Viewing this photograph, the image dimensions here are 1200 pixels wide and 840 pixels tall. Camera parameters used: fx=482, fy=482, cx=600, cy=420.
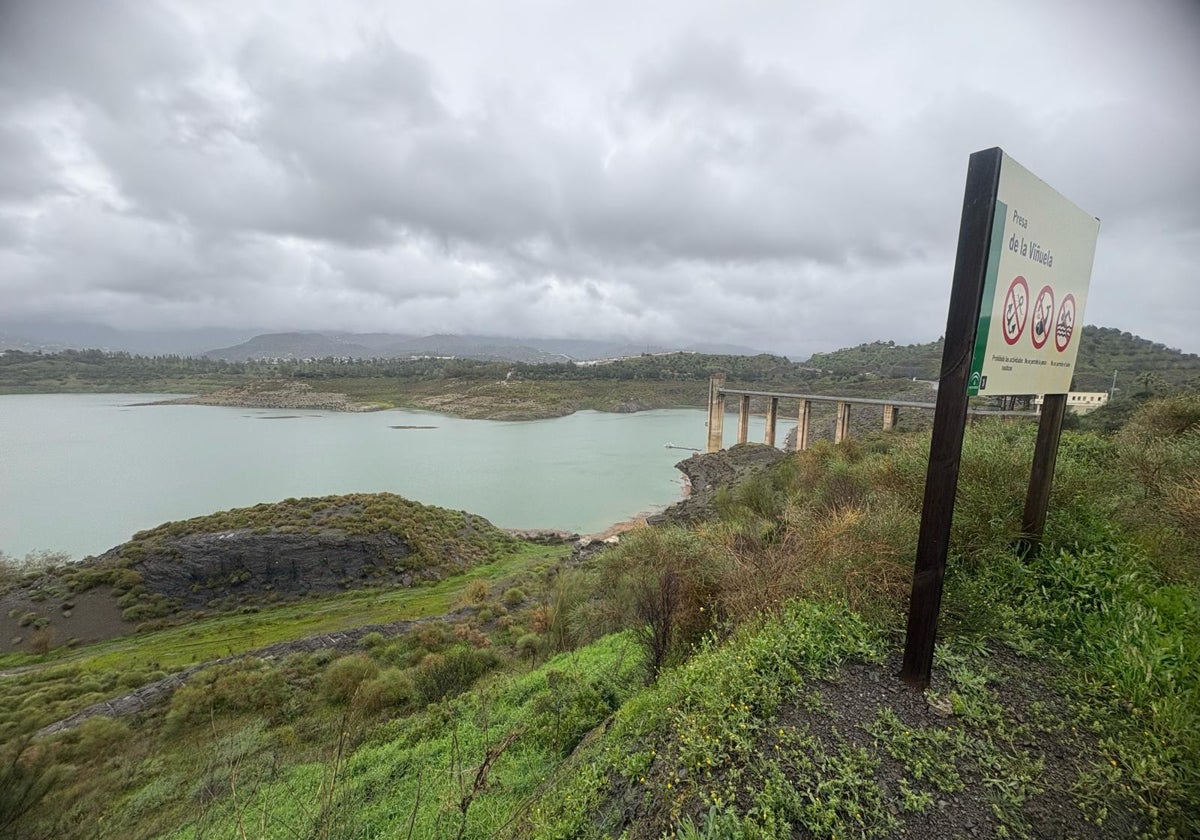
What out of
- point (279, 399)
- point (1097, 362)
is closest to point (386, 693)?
point (1097, 362)

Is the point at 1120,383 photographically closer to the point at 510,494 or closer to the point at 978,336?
the point at 510,494

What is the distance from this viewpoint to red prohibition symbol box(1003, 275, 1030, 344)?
95.6 inches

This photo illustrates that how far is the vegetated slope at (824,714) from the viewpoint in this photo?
6.42ft

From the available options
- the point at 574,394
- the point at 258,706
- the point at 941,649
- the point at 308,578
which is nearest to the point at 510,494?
the point at 308,578

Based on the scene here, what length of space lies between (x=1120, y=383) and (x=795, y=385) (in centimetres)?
2732

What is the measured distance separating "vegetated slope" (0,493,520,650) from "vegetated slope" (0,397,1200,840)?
8.88 metres

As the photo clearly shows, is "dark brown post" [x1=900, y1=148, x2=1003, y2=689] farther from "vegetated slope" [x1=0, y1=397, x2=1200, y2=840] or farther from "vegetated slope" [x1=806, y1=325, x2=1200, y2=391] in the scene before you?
"vegetated slope" [x1=806, y1=325, x2=1200, y2=391]

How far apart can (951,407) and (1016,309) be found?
720 millimetres

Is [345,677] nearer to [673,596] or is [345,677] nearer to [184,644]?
[673,596]

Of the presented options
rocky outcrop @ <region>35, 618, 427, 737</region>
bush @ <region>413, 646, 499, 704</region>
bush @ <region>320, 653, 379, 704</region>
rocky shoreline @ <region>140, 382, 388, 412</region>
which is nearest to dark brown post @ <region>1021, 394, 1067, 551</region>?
bush @ <region>413, 646, 499, 704</region>

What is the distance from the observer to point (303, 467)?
3262 centimetres

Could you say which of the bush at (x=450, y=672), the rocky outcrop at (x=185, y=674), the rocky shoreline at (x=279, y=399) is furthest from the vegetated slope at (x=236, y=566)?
the rocky shoreline at (x=279, y=399)

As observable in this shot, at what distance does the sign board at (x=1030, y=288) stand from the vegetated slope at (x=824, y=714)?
1330mm

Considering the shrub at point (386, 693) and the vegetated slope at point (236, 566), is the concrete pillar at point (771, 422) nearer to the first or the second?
the vegetated slope at point (236, 566)
